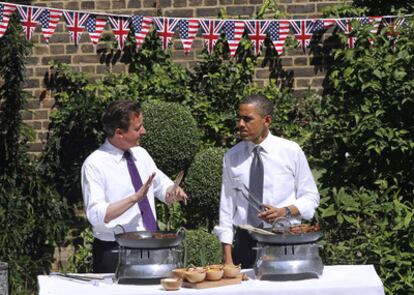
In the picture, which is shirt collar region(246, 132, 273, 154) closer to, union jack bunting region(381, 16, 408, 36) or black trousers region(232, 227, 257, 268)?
black trousers region(232, 227, 257, 268)

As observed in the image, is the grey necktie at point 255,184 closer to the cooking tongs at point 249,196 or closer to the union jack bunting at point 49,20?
the cooking tongs at point 249,196

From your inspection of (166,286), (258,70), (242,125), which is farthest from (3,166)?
(166,286)

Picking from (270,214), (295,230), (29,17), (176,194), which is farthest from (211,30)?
(295,230)

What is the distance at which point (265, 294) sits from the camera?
14.9 feet

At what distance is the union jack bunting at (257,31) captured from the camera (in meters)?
8.58

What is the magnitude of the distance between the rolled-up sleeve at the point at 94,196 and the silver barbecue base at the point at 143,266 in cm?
36

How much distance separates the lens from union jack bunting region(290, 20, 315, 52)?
A: 8586 millimetres

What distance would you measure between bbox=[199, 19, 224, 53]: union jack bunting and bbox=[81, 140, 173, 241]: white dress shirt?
323 cm

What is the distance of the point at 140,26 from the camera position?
8.58 metres

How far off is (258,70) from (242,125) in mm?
3682

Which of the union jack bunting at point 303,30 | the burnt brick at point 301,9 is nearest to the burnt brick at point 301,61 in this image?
the union jack bunting at point 303,30

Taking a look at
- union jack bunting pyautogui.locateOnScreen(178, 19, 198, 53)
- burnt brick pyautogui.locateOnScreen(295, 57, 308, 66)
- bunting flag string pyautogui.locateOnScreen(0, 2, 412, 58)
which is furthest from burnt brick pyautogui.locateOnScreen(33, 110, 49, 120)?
burnt brick pyautogui.locateOnScreen(295, 57, 308, 66)

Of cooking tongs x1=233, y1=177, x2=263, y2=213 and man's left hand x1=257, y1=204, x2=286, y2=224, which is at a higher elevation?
cooking tongs x1=233, y1=177, x2=263, y2=213

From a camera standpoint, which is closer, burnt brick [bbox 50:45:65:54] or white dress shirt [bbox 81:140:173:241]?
white dress shirt [bbox 81:140:173:241]
